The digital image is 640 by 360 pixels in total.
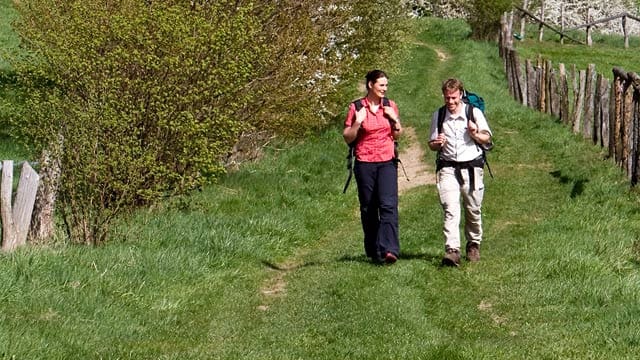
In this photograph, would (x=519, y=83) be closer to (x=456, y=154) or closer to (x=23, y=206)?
(x=456, y=154)

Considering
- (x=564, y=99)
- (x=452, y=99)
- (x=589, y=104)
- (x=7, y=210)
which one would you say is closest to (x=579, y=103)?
(x=589, y=104)

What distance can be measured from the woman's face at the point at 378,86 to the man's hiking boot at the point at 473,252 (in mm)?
1992

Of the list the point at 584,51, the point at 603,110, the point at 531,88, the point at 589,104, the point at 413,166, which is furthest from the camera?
the point at 584,51

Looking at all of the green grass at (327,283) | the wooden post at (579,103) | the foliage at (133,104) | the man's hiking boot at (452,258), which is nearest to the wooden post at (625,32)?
the wooden post at (579,103)

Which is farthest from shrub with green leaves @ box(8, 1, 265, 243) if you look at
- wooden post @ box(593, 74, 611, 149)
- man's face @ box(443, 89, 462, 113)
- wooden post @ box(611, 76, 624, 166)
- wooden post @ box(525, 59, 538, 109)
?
wooden post @ box(525, 59, 538, 109)

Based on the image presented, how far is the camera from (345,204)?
16000mm

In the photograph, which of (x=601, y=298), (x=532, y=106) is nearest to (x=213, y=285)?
(x=601, y=298)

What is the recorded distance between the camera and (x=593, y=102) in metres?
20.0

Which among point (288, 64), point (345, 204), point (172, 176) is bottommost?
point (345, 204)

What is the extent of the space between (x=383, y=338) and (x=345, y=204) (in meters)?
8.12

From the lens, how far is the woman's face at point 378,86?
10625mm

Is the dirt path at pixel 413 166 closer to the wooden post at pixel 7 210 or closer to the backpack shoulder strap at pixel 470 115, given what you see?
the backpack shoulder strap at pixel 470 115

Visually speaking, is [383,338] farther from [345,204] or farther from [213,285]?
[345,204]

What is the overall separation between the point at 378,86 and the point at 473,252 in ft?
7.14
